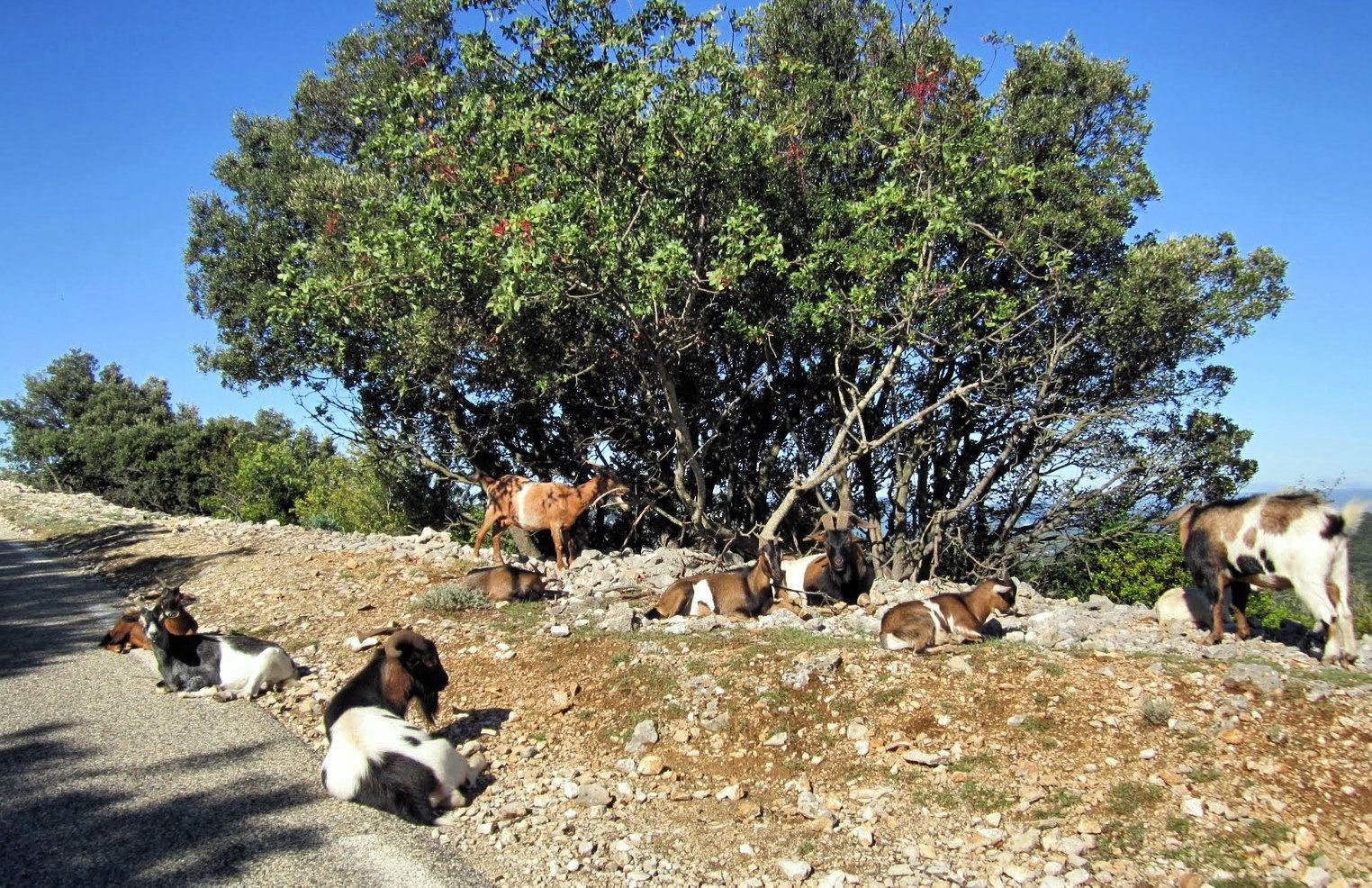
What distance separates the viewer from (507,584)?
434 inches

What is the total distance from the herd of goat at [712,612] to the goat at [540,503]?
104 inches

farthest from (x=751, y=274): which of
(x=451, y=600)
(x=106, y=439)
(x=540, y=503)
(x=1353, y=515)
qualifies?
(x=106, y=439)

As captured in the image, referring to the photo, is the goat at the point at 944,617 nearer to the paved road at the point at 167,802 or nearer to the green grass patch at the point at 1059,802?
the green grass patch at the point at 1059,802

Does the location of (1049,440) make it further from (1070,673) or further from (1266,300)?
(1070,673)

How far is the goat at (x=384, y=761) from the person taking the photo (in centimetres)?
566

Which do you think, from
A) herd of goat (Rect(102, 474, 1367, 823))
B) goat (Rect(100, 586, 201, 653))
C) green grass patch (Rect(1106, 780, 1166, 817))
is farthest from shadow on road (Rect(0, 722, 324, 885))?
green grass patch (Rect(1106, 780, 1166, 817))

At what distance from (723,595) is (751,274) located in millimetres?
5110

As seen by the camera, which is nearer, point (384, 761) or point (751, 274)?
point (384, 761)

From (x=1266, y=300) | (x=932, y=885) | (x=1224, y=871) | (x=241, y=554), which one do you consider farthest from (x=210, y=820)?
(x=1266, y=300)

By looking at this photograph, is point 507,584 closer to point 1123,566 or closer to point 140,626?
point 140,626

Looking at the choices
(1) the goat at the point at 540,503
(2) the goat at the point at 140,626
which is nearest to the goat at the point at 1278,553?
(1) the goat at the point at 540,503

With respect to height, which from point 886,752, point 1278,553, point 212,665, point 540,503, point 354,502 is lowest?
point 886,752

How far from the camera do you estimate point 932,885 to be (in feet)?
15.9

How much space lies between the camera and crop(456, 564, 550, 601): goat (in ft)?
36.0
